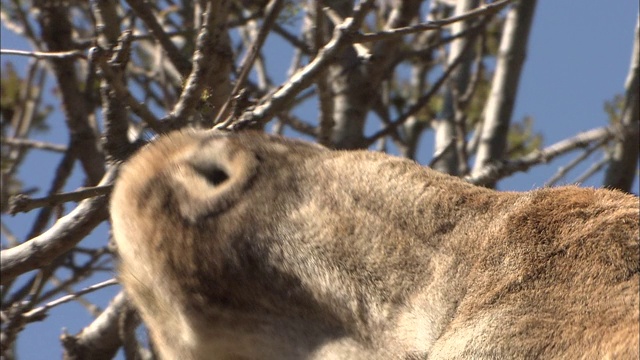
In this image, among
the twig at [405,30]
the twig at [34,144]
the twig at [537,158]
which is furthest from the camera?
the twig at [34,144]

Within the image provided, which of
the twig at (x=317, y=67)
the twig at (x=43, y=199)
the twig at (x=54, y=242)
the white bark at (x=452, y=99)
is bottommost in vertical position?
the white bark at (x=452, y=99)

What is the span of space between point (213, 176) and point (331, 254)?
32 centimetres

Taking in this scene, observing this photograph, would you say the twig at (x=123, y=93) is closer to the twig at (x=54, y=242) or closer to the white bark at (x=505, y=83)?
the twig at (x=54, y=242)

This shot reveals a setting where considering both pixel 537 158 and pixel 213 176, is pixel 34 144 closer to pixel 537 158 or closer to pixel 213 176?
pixel 537 158

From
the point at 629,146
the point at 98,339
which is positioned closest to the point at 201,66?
the point at 98,339

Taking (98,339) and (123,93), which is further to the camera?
(98,339)

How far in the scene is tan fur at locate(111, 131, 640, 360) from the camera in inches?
84.8

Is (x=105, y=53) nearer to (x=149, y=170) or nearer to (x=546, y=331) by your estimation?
(x=149, y=170)

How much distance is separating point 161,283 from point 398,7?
4.14 meters

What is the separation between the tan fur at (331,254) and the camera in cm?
215

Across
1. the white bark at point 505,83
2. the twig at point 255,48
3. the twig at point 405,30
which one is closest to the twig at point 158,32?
the twig at point 255,48

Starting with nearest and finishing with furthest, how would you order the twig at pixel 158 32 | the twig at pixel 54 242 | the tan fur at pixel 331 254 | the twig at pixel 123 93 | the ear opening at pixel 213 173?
the tan fur at pixel 331 254 → the ear opening at pixel 213 173 → the twig at pixel 54 242 → the twig at pixel 123 93 → the twig at pixel 158 32

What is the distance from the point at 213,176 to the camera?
7.52ft

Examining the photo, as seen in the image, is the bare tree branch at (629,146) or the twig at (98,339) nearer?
the twig at (98,339)
